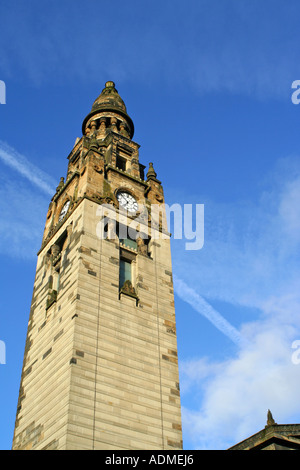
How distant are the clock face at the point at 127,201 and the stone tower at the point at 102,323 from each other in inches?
4.4

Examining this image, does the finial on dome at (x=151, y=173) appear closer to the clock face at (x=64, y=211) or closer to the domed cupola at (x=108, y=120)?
the domed cupola at (x=108, y=120)

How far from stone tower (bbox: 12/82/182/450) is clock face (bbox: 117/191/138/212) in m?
0.11

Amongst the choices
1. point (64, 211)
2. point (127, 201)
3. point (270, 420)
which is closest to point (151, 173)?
point (127, 201)

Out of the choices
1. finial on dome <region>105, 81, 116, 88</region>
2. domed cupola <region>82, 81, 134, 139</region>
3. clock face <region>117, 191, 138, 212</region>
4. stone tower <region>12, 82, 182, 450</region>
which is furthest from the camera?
finial on dome <region>105, 81, 116, 88</region>

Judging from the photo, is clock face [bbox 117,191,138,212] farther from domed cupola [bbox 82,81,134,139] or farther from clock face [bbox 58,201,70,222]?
domed cupola [bbox 82,81,134,139]

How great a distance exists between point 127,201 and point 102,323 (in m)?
12.4

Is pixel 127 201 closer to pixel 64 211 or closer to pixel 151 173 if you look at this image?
pixel 64 211

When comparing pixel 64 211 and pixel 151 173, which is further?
pixel 151 173

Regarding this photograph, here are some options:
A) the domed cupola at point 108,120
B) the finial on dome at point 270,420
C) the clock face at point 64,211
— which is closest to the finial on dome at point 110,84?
the domed cupola at point 108,120

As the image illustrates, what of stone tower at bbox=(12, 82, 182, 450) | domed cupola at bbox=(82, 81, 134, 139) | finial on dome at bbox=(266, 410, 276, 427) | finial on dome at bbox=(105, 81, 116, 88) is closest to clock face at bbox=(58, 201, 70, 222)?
stone tower at bbox=(12, 82, 182, 450)

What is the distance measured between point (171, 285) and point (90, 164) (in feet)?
38.2

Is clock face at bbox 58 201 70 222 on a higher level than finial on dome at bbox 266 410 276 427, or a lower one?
higher

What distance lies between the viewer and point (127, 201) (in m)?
41.9

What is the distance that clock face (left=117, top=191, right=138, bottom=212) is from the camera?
41.1 meters
